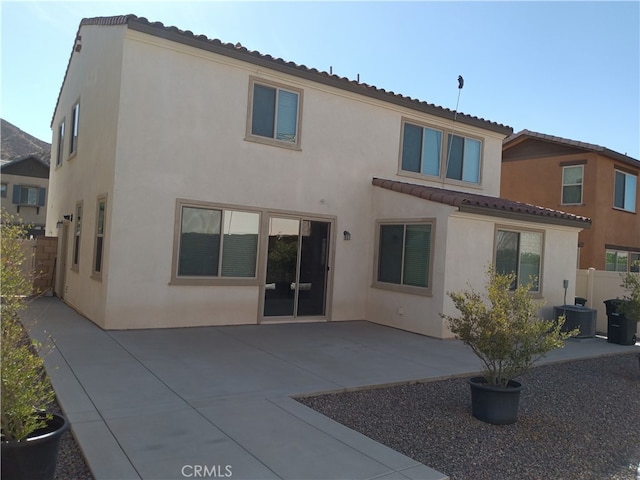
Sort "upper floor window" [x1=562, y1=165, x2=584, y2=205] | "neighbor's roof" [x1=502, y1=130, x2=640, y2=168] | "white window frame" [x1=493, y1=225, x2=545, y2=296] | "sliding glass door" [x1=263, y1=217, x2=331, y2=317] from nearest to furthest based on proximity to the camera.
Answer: "sliding glass door" [x1=263, y1=217, x2=331, y2=317], "white window frame" [x1=493, y1=225, x2=545, y2=296], "neighbor's roof" [x1=502, y1=130, x2=640, y2=168], "upper floor window" [x1=562, y1=165, x2=584, y2=205]

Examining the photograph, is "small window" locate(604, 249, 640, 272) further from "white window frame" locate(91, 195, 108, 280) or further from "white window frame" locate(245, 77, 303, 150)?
"white window frame" locate(91, 195, 108, 280)

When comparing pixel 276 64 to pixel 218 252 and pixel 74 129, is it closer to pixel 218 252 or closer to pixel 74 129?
pixel 218 252

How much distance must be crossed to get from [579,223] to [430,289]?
5102 millimetres

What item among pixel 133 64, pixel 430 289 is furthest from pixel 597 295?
pixel 133 64

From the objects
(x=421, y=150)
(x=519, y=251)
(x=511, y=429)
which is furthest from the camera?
(x=421, y=150)

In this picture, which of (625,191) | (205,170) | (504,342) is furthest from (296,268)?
(625,191)

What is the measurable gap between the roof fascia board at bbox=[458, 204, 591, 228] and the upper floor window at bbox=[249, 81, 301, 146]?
398cm

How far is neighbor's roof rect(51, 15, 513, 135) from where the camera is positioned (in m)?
9.23

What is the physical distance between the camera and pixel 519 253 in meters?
11.8

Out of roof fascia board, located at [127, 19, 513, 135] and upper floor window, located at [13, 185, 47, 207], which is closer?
roof fascia board, located at [127, 19, 513, 135]

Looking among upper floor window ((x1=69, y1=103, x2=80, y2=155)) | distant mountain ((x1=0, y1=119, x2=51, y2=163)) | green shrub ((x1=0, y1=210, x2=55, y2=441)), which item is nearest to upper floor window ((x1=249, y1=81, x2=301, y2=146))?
upper floor window ((x1=69, y1=103, x2=80, y2=155))

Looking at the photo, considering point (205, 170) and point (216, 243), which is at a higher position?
point (205, 170)

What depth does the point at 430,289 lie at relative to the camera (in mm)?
10578

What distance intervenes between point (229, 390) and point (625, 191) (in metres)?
18.3
